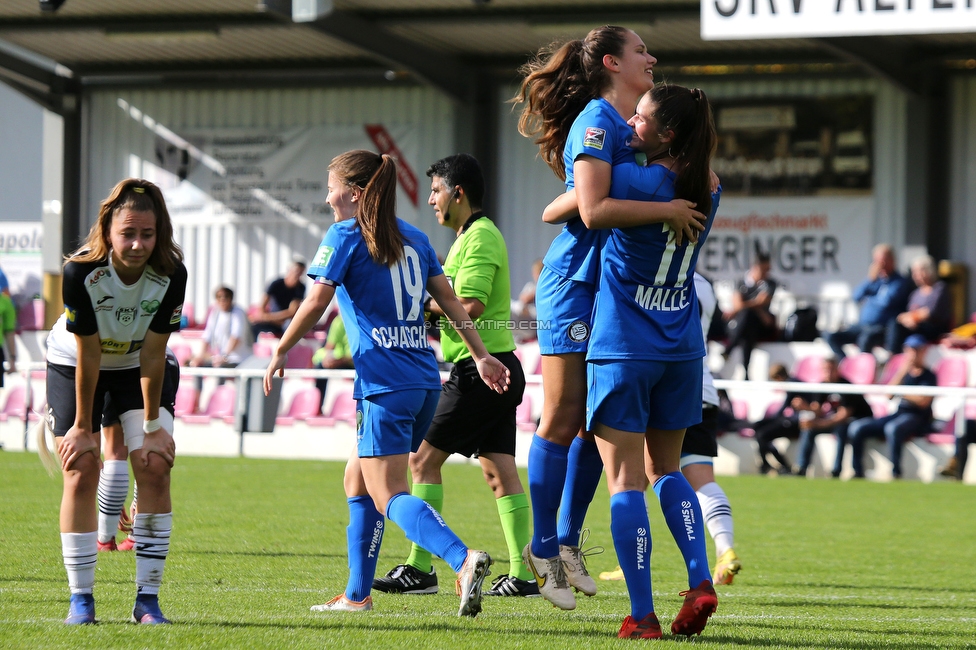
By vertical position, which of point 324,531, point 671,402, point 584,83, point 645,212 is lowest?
point 324,531

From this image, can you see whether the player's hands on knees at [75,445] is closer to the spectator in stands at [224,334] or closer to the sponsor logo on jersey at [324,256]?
the sponsor logo on jersey at [324,256]

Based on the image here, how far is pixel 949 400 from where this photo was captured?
47.9 feet

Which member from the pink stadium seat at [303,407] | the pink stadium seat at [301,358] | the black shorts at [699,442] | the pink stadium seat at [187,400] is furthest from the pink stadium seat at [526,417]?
the black shorts at [699,442]

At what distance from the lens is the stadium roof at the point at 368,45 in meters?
18.1

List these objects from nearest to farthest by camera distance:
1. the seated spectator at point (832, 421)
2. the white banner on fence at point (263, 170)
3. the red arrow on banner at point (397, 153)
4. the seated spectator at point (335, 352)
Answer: the seated spectator at point (832, 421) < the seated spectator at point (335, 352) < the red arrow on banner at point (397, 153) < the white banner on fence at point (263, 170)

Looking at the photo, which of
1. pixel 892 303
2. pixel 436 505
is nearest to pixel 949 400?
pixel 892 303

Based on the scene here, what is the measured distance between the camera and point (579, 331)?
15.9ft

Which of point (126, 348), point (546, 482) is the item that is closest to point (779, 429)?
point (546, 482)

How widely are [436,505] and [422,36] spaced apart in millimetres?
14656

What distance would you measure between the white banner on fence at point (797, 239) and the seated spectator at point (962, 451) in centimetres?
617

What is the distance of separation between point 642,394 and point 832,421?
1032 centimetres

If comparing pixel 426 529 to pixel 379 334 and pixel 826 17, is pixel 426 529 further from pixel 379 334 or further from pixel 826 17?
pixel 826 17

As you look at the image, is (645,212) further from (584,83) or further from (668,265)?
(584,83)

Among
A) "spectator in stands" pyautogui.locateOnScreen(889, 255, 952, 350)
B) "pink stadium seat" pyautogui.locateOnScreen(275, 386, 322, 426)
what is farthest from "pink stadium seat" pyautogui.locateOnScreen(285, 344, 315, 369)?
"spectator in stands" pyautogui.locateOnScreen(889, 255, 952, 350)
